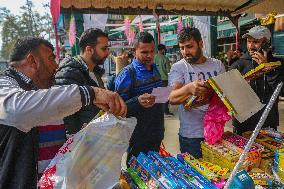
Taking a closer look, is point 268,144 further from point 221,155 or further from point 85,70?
point 85,70

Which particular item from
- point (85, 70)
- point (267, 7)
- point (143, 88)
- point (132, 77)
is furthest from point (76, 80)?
point (267, 7)

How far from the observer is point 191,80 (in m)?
2.25

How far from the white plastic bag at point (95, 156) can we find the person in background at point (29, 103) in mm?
117

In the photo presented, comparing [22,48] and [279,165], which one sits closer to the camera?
[22,48]

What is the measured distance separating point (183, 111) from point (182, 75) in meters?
0.28

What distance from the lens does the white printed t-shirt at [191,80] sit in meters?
2.23

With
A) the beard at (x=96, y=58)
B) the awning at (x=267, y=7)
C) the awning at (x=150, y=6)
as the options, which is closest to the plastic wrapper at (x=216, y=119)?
the beard at (x=96, y=58)

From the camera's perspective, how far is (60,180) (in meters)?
1.17

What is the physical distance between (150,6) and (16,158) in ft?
11.3

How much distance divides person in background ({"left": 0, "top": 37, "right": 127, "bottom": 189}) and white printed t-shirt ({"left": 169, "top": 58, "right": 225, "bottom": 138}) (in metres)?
0.99

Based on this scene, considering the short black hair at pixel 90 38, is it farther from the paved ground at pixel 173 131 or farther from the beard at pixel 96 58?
the paved ground at pixel 173 131

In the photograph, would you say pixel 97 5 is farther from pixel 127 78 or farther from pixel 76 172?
pixel 76 172

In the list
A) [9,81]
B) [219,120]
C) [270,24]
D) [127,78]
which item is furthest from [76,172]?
[270,24]

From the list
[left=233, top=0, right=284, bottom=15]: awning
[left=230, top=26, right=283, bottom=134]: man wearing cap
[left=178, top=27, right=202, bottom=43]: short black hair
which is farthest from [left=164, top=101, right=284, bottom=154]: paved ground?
[left=178, top=27, right=202, bottom=43]: short black hair
